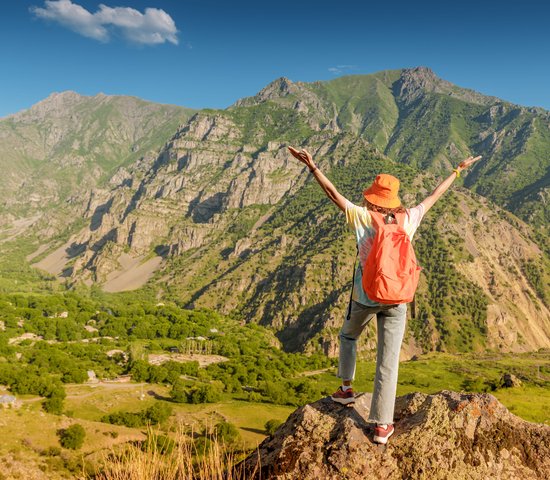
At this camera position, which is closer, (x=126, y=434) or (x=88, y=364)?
(x=126, y=434)

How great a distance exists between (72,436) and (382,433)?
50.6m

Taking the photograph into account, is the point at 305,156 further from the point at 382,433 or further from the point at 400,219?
the point at 382,433

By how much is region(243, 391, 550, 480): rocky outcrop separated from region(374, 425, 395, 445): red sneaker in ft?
0.50

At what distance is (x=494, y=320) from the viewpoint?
188875 mm

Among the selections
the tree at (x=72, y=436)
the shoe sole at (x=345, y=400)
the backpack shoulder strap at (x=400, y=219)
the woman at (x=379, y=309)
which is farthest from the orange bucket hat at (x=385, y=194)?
the tree at (x=72, y=436)

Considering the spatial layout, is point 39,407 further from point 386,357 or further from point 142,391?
point 386,357

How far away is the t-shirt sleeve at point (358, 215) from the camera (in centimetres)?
783

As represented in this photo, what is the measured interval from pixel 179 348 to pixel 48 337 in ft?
159

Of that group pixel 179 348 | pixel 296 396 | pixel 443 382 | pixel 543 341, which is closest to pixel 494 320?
pixel 543 341

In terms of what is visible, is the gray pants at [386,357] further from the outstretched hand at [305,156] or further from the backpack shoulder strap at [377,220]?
the outstretched hand at [305,156]

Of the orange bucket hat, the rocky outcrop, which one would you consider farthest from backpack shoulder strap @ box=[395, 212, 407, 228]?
the rocky outcrop

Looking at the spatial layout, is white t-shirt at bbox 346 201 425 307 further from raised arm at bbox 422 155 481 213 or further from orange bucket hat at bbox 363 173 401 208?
raised arm at bbox 422 155 481 213

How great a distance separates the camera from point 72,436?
46375 millimetres

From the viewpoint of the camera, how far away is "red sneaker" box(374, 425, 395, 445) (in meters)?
7.33
